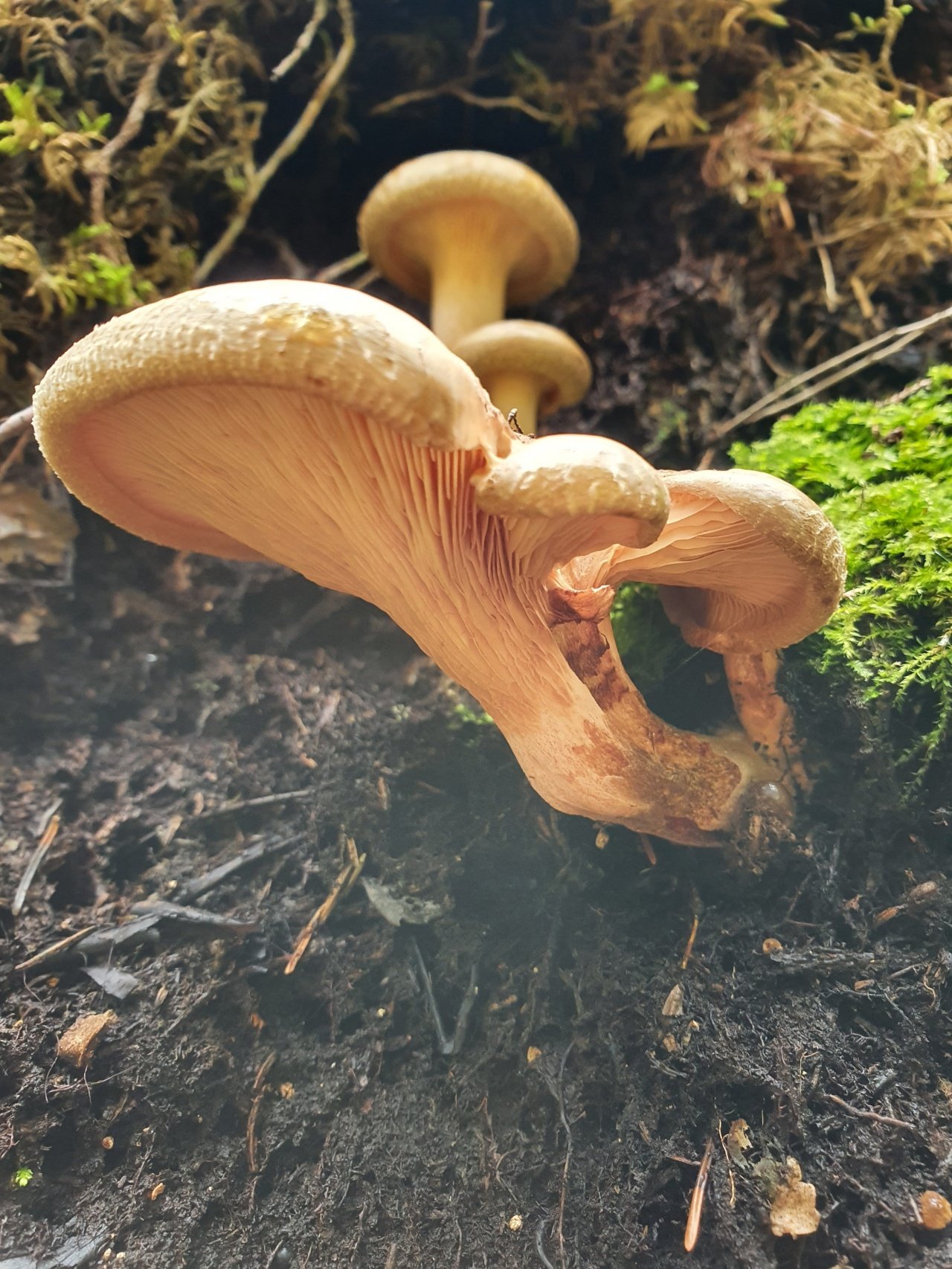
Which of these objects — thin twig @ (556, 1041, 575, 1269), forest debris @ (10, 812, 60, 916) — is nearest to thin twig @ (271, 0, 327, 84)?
forest debris @ (10, 812, 60, 916)

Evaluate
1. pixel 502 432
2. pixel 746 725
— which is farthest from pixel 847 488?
pixel 502 432

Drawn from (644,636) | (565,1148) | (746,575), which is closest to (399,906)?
(565,1148)

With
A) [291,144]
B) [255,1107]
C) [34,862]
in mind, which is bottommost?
[255,1107]

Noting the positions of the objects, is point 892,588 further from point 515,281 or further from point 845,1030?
point 515,281

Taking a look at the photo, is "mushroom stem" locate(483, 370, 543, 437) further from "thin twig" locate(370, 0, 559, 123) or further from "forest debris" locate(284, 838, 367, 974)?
"forest debris" locate(284, 838, 367, 974)

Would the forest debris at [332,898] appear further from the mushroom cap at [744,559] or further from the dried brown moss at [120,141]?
the dried brown moss at [120,141]

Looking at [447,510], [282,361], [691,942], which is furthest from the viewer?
[691,942]

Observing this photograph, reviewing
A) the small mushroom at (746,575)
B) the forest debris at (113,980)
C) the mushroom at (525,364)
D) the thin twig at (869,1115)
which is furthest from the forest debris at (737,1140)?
the mushroom at (525,364)

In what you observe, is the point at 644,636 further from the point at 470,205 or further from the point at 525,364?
the point at 470,205
